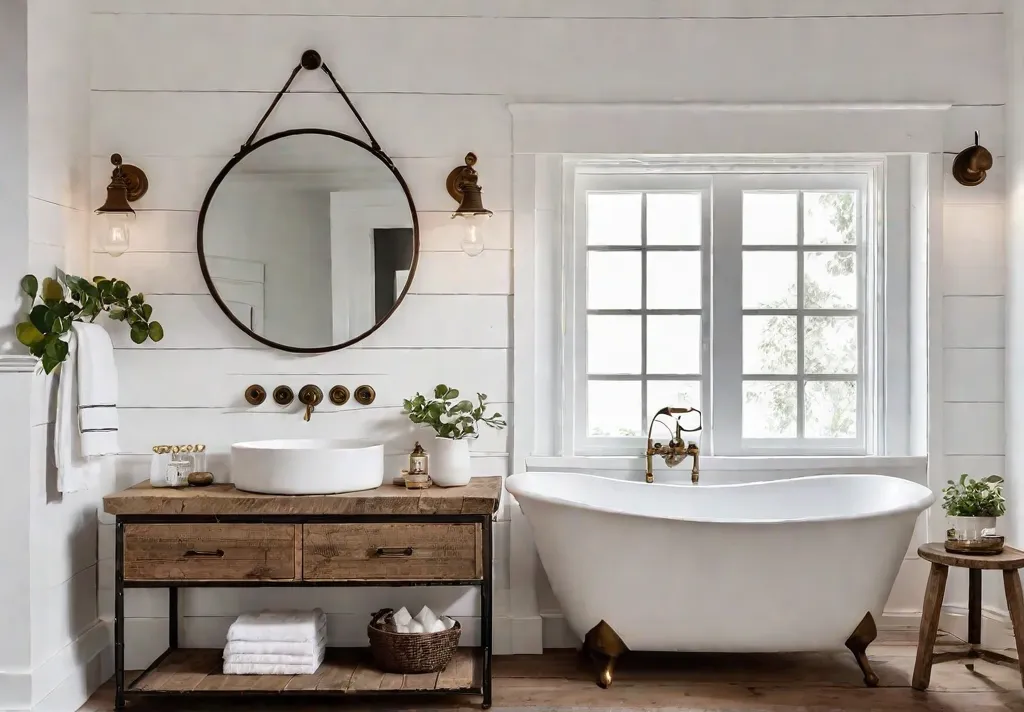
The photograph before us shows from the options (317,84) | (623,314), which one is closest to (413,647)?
(623,314)

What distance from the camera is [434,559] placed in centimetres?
254

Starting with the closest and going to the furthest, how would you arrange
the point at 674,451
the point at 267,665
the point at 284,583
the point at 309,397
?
the point at 284,583 < the point at 267,665 < the point at 309,397 < the point at 674,451

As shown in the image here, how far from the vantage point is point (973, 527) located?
2.63 metres

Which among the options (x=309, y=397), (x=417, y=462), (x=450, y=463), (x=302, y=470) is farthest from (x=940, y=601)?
(x=309, y=397)

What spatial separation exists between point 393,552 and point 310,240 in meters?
1.12

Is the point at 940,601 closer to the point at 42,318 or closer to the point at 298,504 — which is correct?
the point at 298,504

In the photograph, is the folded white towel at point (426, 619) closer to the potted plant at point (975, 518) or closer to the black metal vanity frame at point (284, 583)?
the black metal vanity frame at point (284, 583)

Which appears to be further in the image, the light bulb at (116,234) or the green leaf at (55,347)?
the light bulb at (116,234)

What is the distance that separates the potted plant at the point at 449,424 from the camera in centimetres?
274

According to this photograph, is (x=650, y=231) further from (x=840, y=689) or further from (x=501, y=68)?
(x=840, y=689)

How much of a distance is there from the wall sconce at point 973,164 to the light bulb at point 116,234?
9.32 feet

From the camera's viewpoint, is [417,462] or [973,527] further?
[417,462]

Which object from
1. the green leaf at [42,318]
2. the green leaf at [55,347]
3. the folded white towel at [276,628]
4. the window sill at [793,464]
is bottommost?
the folded white towel at [276,628]

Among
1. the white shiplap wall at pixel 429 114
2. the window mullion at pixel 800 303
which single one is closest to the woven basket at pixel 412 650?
the white shiplap wall at pixel 429 114
